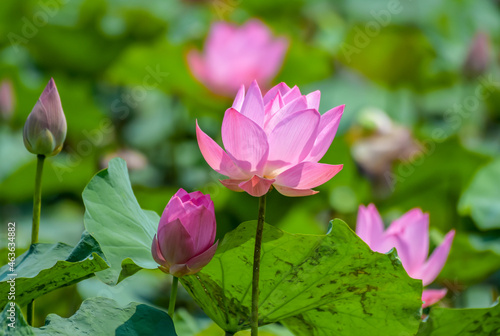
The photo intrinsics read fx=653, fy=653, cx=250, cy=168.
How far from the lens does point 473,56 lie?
182cm

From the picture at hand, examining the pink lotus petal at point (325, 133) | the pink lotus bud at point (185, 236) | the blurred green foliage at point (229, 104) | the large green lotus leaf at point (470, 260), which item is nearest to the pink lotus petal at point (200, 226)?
the pink lotus bud at point (185, 236)

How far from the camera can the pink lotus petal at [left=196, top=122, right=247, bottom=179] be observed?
1.94 feet

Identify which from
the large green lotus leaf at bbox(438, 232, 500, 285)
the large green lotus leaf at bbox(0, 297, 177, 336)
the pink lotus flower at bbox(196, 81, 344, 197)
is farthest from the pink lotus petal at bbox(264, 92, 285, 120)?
the large green lotus leaf at bbox(438, 232, 500, 285)

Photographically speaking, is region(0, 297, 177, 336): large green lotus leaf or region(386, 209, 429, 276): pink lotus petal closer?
region(0, 297, 177, 336): large green lotus leaf

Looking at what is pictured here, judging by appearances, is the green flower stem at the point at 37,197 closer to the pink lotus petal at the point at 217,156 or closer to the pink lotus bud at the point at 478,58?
the pink lotus petal at the point at 217,156

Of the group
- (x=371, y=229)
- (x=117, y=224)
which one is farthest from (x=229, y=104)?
(x=117, y=224)

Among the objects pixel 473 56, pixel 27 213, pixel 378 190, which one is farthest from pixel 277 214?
pixel 473 56

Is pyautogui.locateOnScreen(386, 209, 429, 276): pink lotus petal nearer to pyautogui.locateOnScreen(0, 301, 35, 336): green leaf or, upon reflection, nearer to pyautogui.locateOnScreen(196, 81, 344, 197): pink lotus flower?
pyautogui.locateOnScreen(196, 81, 344, 197): pink lotus flower

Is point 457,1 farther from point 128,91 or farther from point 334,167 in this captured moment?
point 334,167

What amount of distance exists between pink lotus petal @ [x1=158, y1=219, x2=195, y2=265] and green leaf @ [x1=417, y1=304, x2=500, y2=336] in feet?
0.90

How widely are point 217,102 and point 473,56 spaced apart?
727mm

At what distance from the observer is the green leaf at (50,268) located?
1.93 ft

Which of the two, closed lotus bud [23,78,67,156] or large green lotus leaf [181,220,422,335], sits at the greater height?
closed lotus bud [23,78,67,156]

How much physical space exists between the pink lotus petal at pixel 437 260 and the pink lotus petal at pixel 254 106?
0.35 metres
